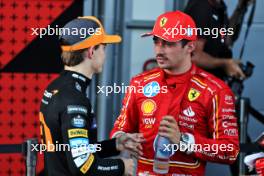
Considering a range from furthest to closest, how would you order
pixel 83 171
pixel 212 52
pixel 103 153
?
pixel 212 52
pixel 103 153
pixel 83 171

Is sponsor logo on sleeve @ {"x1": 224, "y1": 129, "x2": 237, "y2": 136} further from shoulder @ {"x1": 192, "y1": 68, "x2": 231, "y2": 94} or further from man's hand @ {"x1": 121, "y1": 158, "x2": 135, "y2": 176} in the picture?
man's hand @ {"x1": 121, "y1": 158, "x2": 135, "y2": 176}

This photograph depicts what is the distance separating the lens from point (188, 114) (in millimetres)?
4527

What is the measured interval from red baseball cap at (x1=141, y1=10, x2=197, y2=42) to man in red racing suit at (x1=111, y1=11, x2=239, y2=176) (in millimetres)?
27

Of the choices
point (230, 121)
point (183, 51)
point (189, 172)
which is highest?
point (183, 51)

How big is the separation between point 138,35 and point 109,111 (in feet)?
1.98

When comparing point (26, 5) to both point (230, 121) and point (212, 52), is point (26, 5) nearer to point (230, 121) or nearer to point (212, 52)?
point (212, 52)

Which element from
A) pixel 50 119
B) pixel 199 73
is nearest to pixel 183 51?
pixel 199 73

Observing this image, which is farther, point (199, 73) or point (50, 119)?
point (199, 73)

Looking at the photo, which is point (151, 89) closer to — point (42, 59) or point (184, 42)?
point (184, 42)

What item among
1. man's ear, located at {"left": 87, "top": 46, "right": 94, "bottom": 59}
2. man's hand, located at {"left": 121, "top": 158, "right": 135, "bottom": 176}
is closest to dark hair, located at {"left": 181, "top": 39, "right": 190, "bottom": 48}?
man's ear, located at {"left": 87, "top": 46, "right": 94, "bottom": 59}

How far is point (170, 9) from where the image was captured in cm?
608

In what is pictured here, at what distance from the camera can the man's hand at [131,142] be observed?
439cm

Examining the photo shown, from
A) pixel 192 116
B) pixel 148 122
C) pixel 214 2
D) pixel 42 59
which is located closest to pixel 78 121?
pixel 148 122

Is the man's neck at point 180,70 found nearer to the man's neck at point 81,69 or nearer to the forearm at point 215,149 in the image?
the forearm at point 215,149
